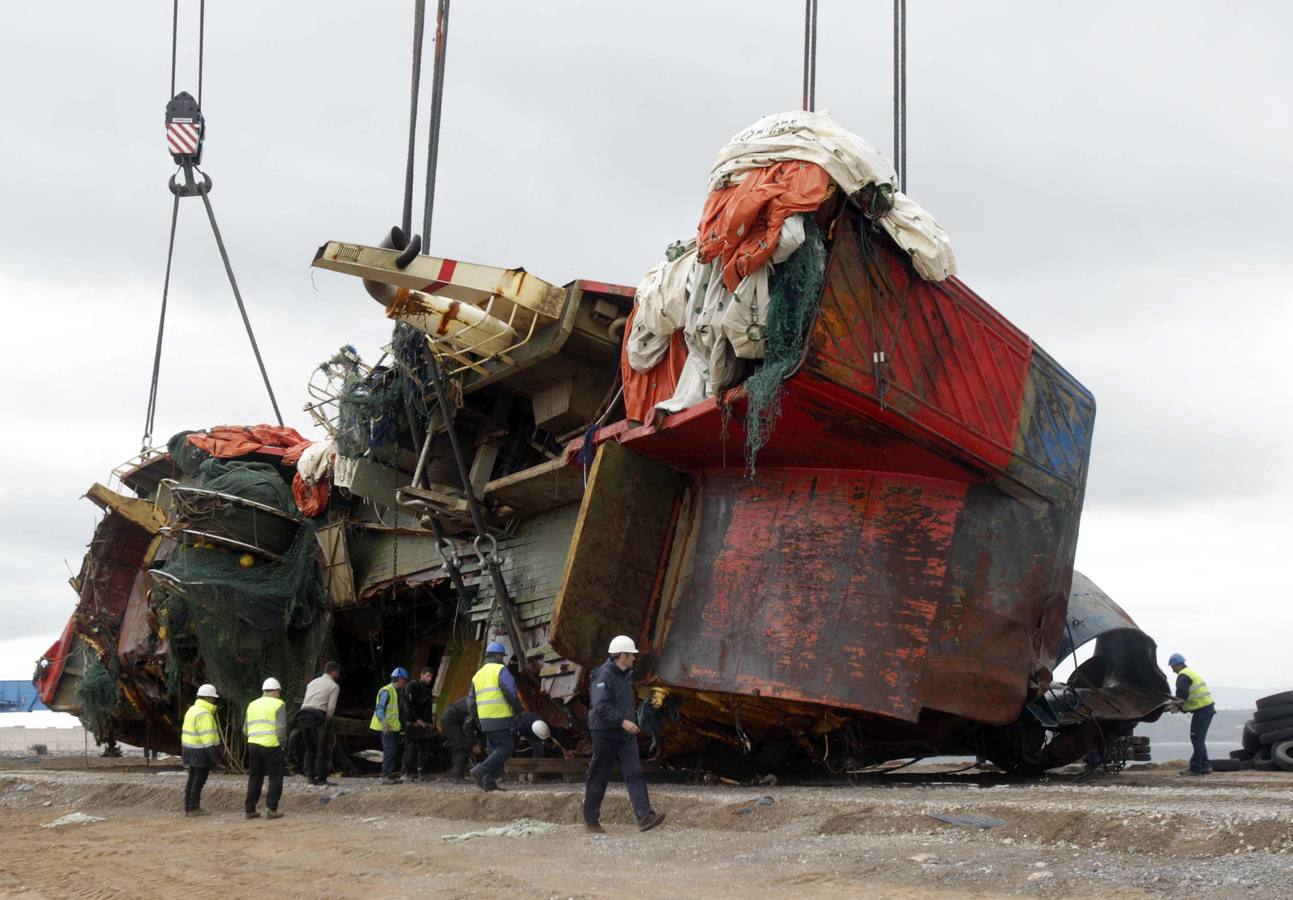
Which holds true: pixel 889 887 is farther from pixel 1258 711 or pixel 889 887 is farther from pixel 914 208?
pixel 1258 711

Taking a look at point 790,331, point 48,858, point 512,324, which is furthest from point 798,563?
point 48,858

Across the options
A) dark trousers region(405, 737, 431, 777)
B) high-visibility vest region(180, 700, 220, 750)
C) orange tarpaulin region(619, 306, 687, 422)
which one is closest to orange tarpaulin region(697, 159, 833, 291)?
orange tarpaulin region(619, 306, 687, 422)

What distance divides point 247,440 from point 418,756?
744 centimetres

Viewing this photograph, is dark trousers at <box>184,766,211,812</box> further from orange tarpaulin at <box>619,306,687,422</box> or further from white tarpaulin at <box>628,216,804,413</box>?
white tarpaulin at <box>628,216,804,413</box>

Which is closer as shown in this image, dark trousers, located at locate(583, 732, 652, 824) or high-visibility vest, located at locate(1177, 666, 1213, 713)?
dark trousers, located at locate(583, 732, 652, 824)

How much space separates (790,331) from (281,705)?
19.3 ft

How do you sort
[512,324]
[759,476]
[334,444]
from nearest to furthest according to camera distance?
[759,476]
[512,324]
[334,444]

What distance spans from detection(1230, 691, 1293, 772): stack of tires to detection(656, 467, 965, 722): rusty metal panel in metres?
5.34

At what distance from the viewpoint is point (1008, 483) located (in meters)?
12.1

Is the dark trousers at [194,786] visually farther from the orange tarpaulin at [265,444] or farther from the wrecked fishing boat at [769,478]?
the orange tarpaulin at [265,444]

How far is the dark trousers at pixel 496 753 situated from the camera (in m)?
11.1

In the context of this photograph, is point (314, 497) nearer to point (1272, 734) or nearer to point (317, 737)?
point (317, 737)

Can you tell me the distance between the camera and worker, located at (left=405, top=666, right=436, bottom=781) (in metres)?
15.6

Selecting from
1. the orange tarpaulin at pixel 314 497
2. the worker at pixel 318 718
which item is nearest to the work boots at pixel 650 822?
the worker at pixel 318 718
